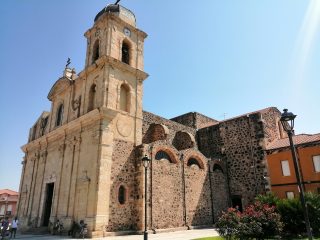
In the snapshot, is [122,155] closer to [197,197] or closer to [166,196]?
[166,196]

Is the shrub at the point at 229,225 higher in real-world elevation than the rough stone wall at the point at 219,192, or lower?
lower

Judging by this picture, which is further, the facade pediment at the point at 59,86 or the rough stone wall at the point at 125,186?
the facade pediment at the point at 59,86

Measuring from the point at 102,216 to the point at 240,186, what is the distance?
38.3 feet

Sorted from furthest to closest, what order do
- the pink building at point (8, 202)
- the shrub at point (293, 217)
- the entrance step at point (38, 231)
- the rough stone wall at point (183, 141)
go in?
1. the pink building at point (8, 202)
2. the rough stone wall at point (183, 141)
3. the entrance step at point (38, 231)
4. the shrub at point (293, 217)

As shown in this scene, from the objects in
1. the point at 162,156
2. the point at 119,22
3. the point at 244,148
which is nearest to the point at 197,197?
the point at 162,156

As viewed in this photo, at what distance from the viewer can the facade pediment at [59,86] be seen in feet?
70.0

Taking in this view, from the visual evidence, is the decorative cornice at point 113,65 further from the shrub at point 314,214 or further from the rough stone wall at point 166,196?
Answer: the shrub at point 314,214

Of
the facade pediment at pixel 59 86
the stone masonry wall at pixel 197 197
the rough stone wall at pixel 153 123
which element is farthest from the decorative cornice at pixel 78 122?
the stone masonry wall at pixel 197 197

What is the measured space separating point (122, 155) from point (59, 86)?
9.77m

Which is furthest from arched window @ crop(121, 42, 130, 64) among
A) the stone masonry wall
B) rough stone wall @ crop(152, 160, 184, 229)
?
the stone masonry wall

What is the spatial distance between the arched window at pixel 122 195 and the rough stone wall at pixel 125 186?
0.12 m

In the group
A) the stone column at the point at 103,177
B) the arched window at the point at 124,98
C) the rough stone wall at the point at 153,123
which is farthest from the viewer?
the rough stone wall at the point at 153,123

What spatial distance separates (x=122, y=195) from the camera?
51.7 ft

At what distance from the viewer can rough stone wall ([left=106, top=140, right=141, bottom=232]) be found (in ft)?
49.0
